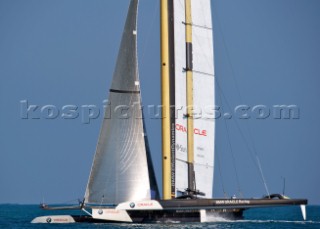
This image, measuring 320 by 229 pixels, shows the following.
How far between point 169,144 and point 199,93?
320 centimetres

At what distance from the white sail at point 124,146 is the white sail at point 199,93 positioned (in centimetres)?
174

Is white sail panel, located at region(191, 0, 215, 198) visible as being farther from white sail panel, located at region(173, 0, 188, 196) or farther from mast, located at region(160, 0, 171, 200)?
mast, located at region(160, 0, 171, 200)

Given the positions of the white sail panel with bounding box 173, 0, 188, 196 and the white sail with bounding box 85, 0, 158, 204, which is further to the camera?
the white sail panel with bounding box 173, 0, 188, 196

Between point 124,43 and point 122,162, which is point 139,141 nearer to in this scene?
point 122,162

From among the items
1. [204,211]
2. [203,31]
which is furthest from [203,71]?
[204,211]

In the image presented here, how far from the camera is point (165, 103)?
36.4 m

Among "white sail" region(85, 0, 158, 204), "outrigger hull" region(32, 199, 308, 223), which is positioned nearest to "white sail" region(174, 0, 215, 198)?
"white sail" region(85, 0, 158, 204)

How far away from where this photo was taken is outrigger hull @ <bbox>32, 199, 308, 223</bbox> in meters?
34.2

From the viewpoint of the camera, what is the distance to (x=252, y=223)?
41688 millimetres

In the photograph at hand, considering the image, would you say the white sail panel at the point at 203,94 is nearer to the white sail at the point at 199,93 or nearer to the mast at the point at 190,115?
the white sail at the point at 199,93

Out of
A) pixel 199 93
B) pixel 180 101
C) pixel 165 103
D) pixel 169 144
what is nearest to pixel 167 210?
pixel 169 144

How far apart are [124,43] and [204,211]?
803 cm

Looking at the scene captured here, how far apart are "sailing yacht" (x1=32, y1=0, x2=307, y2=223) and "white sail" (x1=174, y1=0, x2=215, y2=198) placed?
0.14ft

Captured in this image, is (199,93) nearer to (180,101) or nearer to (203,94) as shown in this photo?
(203,94)
